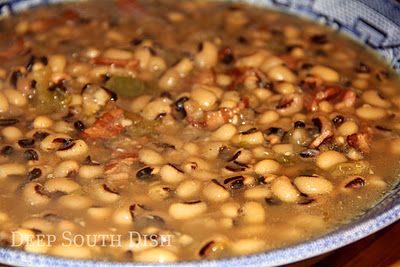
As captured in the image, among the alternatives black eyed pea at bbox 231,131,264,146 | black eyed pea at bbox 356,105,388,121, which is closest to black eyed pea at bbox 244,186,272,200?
black eyed pea at bbox 231,131,264,146

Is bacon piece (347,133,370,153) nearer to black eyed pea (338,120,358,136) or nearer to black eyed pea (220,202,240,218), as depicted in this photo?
black eyed pea (338,120,358,136)

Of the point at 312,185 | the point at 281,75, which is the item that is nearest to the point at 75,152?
the point at 312,185

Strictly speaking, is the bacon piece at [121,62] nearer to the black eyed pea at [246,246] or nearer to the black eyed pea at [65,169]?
the black eyed pea at [65,169]

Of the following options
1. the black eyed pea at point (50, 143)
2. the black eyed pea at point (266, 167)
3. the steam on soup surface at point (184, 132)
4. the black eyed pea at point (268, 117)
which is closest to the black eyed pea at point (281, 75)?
the steam on soup surface at point (184, 132)

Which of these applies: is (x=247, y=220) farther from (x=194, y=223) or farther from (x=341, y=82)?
(x=341, y=82)

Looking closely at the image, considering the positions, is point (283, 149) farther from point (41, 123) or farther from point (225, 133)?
point (41, 123)

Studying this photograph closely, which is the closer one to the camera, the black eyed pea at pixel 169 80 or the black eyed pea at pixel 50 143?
the black eyed pea at pixel 50 143

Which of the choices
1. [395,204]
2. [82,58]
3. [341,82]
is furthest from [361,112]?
[82,58]
